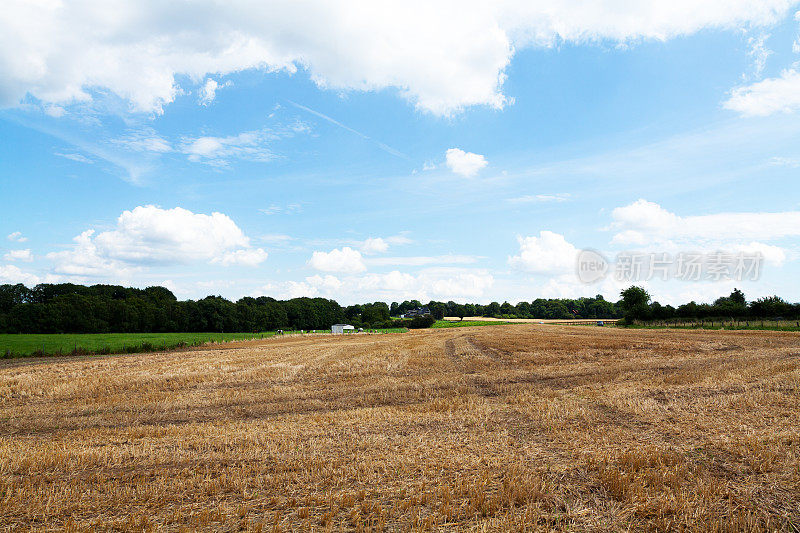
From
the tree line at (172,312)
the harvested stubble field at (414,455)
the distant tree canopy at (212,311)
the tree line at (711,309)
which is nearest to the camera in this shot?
the harvested stubble field at (414,455)

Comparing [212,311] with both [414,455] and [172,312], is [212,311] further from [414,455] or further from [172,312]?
[414,455]

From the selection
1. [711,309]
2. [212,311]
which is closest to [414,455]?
[711,309]

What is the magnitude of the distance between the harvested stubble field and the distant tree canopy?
8041 centimetres

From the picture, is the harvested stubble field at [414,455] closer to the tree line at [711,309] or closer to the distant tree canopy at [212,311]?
the tree line at [711,309]

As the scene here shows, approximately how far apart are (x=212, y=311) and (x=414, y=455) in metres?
127

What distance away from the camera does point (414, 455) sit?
32.8 feet

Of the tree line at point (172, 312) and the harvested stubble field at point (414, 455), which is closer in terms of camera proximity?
the harvested stubble field at point (414, 455)

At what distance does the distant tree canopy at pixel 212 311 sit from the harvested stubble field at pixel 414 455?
8041 cm

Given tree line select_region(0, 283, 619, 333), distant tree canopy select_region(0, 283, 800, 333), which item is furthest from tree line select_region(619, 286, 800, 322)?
tree line select_region(0, 283, 619, 333)

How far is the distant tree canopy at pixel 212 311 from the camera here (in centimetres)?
9281

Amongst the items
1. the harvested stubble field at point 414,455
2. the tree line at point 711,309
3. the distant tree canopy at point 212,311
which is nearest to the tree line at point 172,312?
the distant tree canopy at point 212,311

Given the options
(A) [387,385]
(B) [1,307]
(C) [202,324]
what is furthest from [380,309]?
(A) [387,385]

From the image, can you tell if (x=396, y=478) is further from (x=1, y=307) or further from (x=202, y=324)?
(x=1, y=307)

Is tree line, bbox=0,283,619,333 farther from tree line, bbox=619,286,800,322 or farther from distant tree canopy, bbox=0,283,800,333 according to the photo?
tree line, bbox=619,286,800,322
